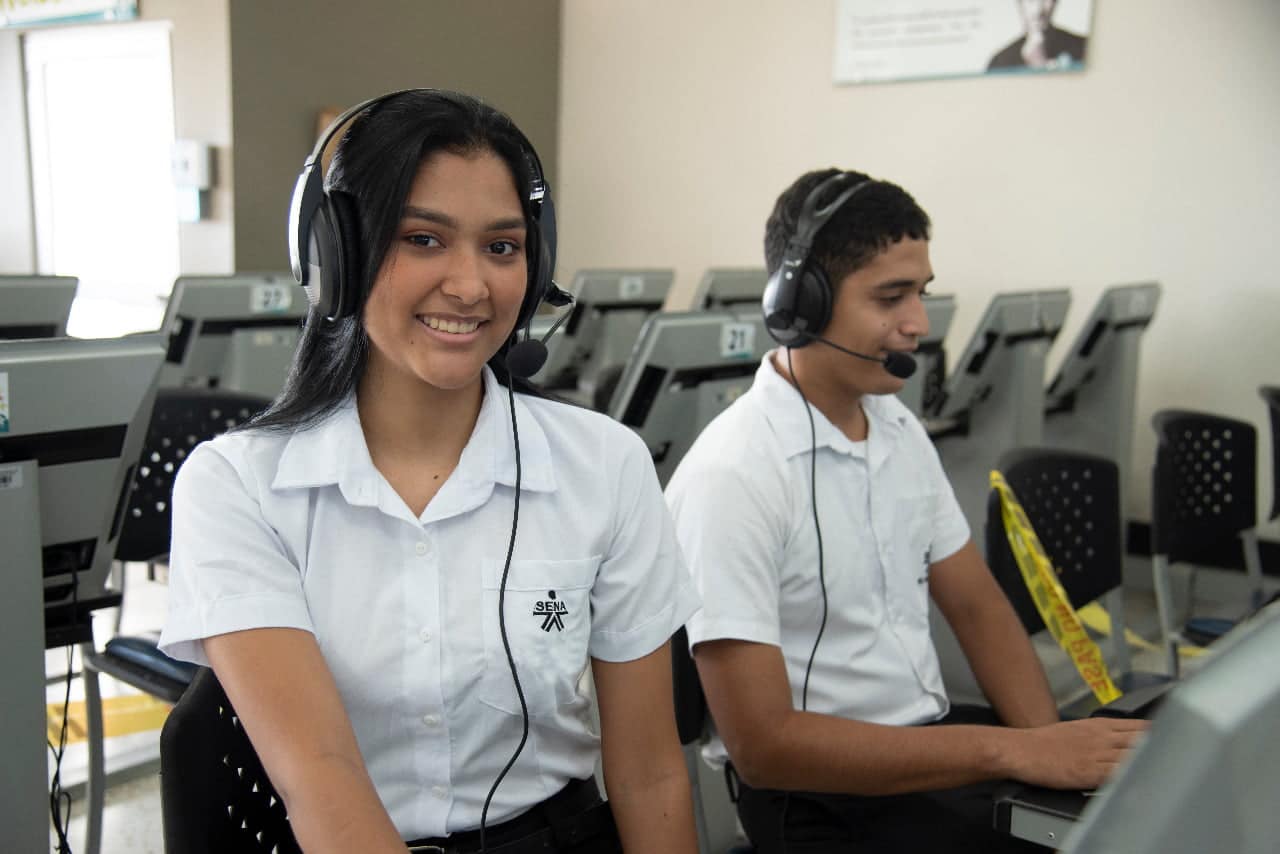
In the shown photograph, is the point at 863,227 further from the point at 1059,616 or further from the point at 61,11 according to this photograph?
the point at 61,11

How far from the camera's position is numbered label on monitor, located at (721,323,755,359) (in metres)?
2.31

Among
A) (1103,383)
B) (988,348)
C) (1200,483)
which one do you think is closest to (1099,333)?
(1103,383)

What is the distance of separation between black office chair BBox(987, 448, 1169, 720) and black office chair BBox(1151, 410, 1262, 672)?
45 cm

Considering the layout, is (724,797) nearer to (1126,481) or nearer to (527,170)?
(527,170)

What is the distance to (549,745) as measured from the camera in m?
1.12

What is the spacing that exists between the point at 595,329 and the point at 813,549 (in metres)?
2.83

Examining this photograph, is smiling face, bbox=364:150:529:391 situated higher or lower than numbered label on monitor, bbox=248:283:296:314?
higher

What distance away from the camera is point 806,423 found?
1.52 m

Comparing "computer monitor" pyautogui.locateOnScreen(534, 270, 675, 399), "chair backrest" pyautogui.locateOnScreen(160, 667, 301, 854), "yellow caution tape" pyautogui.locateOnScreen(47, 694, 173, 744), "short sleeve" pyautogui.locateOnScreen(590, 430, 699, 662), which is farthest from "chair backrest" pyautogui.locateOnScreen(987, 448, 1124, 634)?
"computer monitor" pyautogui.locateOnScreen(534, 270, 675, 399)

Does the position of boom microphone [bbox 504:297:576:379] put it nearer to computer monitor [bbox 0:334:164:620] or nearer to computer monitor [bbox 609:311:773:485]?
computer monitor [bbox 0:334:164:620]

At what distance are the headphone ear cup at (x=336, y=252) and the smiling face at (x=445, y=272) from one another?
24mm

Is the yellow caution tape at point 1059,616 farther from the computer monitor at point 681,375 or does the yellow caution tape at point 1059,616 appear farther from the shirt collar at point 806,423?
the computer monitor at point 681,375

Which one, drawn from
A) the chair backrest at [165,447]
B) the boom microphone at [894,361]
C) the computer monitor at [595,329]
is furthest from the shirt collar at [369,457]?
the computer monitor at [595,329]

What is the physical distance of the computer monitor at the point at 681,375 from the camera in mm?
2197
